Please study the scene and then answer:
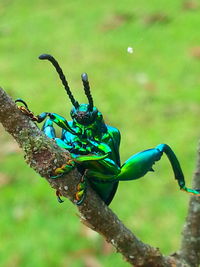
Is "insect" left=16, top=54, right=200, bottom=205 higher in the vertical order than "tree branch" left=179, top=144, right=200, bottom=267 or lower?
lower

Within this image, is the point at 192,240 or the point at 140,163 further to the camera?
the point at 192,240

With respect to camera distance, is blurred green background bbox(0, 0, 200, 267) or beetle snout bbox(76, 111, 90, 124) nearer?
beetle snout bbox(76, 111, 90, 124)

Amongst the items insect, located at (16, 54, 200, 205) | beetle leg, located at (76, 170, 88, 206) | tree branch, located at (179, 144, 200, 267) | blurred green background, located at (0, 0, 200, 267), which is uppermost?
blurred green background, located at (0, 0, 200, 267)

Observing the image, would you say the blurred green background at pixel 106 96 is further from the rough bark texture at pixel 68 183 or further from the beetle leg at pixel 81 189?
the beetle leg at pixel 81 189

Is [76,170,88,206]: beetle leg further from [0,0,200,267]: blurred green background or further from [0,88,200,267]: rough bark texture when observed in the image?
[0,0,200,267]: blurred green background

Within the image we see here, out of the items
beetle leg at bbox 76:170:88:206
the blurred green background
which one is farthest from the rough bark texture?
the blurred green background

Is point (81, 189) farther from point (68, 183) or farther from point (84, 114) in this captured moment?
point (84, 114)

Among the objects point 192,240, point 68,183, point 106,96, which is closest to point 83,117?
point 68,183

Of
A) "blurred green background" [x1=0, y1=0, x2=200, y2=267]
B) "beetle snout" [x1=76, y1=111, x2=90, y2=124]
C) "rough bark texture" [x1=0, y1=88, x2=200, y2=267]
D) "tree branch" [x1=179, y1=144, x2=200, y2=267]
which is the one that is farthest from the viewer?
"blurred green background" [x1=0, y1=0, x2=200, y2=267]
